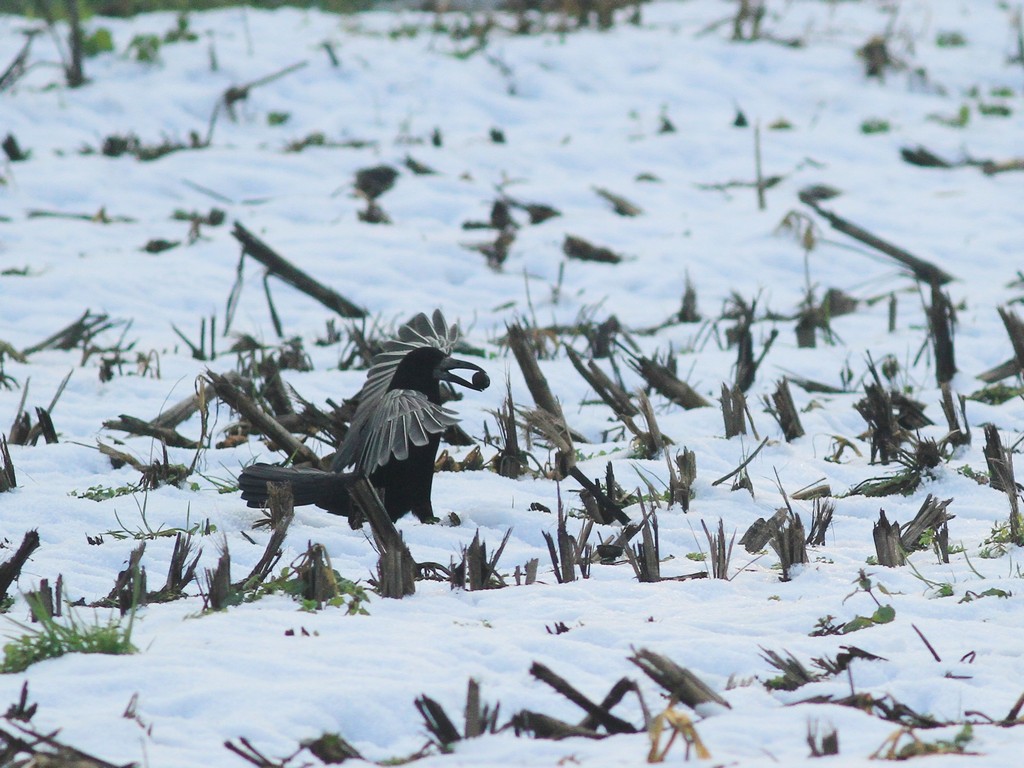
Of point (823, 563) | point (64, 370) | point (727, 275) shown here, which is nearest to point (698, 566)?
point (823, 563)

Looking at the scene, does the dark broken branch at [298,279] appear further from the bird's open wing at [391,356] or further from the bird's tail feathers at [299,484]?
the bird's tail feathers at [299,484]

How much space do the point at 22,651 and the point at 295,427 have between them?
210cm

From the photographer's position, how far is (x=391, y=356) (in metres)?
3.87

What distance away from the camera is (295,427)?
14.5ft

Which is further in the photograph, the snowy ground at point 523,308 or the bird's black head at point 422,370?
the bird's black head at point 422,370

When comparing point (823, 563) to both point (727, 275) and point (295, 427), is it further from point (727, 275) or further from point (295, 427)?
point (727, 275)

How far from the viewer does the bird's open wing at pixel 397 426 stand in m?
3.34

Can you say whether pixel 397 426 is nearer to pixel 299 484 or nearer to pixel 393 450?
pixel 393 450

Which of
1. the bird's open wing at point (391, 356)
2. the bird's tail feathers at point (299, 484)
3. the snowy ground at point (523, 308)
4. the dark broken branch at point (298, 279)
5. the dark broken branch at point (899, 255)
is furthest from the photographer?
the dark broken branch at point (899, 255)

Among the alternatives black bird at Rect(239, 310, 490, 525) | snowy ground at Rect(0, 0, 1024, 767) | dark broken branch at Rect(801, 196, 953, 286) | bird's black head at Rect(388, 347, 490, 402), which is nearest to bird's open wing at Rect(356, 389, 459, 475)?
black bird at Rect(239, 310, 490, 525)

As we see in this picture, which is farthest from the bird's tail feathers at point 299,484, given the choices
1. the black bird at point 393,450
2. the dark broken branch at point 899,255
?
the dark broken branch at point 899,255

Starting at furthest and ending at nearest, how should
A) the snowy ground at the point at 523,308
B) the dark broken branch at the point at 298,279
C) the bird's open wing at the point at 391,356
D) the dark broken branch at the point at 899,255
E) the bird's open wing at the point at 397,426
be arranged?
the dark broken branch at the point at 899,255
the dark broken branch at the point at 298,279
the bird's open wing at the point at 391,356
the bird's open wing at the point at 397,426
the snowy ground at the point at 523,308

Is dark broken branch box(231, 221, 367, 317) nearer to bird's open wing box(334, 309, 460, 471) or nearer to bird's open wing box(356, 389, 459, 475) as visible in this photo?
bird's open wing box(334, 309, 460, 471)

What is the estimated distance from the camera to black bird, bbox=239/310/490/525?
3.39 meters
